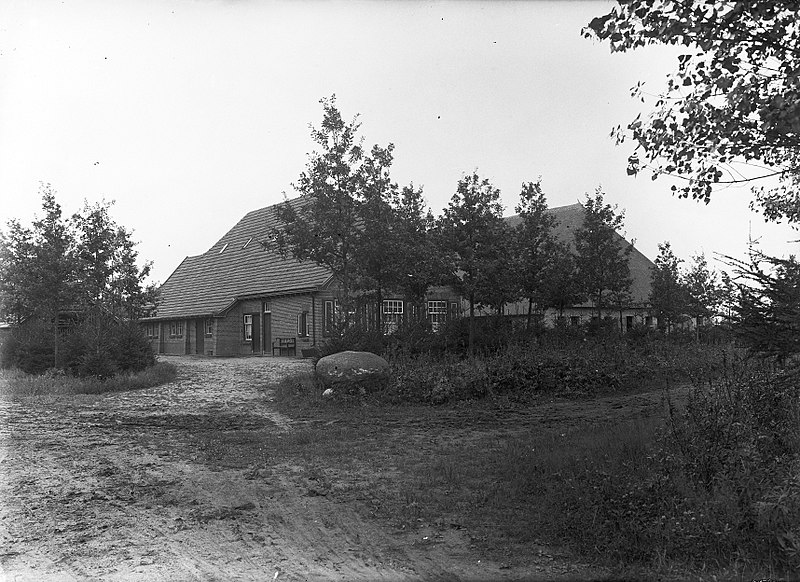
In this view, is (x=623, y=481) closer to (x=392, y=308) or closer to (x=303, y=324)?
(x=392, y=308)

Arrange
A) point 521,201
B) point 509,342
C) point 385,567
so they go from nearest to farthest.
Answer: point 385,567, point 509,342, point 521,201

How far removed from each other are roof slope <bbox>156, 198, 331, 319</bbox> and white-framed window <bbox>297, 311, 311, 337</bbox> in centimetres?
110

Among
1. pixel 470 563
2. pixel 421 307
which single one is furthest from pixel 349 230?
pixel 470 563

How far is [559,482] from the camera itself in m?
7.50

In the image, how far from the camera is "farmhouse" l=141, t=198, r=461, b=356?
3019cm

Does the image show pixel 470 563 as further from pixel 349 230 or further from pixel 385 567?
pixel 349 230

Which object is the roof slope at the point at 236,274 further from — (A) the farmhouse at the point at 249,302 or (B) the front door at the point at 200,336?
(B) the front door at the point at 200,336

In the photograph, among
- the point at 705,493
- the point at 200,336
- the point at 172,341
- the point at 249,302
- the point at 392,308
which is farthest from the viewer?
the point at 172,341

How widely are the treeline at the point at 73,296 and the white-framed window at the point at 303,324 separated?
20.5ft

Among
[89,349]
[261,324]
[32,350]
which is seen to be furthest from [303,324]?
[89,349]

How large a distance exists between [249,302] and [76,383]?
51.8 ft

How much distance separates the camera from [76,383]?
19.3 metres

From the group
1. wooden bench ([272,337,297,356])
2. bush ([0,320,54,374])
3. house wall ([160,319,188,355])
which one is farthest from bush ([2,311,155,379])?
house wall ([160,319,188,355])

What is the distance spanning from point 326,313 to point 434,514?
23.1 metres
